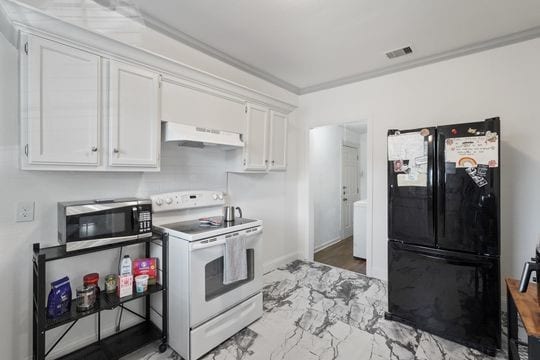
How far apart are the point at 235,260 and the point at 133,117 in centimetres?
135

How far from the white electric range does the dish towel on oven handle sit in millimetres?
48

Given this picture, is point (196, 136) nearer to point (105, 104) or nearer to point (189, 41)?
point (105, 104)

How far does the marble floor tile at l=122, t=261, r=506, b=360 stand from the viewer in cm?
190

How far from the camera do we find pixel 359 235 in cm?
403

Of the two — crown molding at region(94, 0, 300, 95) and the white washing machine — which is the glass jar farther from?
the white washing machine

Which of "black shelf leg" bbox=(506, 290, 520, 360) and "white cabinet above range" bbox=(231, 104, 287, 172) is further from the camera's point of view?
"white cabinet above range" bbox=(231, 104, 287, 172)

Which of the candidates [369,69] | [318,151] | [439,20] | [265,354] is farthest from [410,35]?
[265,354]

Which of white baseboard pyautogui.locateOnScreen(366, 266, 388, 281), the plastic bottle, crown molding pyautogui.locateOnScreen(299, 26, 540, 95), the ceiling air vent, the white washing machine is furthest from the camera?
the white washing machine

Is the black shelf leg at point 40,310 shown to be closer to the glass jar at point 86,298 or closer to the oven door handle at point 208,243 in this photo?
the glass jar at point 86,298

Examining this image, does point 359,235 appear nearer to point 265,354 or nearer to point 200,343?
point 265,354

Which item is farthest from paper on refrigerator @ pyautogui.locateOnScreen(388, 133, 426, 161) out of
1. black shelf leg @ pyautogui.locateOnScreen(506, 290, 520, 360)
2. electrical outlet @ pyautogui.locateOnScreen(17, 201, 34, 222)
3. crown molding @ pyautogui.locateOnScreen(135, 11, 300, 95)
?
electrical outlet @ pyautogui.locateOnScreen(17, 201, 34, 222)

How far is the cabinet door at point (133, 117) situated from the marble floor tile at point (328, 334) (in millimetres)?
1516

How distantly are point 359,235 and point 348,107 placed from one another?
201 cm

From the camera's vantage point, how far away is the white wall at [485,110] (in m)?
2.34
